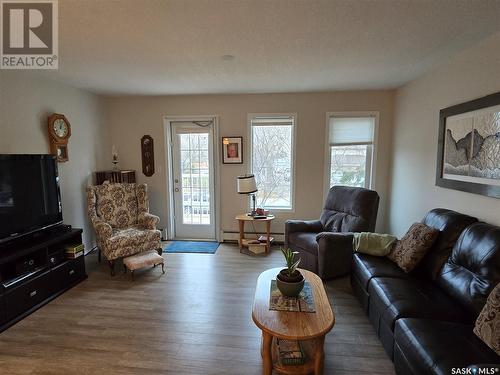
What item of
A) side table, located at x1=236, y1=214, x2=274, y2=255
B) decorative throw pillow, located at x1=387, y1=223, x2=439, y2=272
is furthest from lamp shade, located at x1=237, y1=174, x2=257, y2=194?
decorative throw pillow, located at x1=387, y1=223, x2=439, y2=272

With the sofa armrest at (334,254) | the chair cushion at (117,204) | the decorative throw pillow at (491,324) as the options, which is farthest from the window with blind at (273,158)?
the decorative throw pillow at (491,324)

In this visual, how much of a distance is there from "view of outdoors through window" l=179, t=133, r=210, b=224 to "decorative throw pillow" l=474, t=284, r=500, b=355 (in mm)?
3686

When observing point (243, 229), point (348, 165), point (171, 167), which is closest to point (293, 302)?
point (243, 229)

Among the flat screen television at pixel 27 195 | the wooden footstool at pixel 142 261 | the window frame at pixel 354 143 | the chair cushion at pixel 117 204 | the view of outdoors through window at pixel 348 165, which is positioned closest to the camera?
the flat screen television at pixel 27 195

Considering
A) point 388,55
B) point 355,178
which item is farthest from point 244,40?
point 355,178

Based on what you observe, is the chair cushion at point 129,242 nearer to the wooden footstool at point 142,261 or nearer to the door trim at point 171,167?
the wooden footstool at point 142,261

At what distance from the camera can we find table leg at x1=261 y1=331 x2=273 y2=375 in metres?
1.66

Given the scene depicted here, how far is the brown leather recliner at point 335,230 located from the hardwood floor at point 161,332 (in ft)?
0.93

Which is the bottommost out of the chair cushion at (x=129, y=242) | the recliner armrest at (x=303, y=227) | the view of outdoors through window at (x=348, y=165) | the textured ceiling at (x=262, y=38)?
the chair cushion at (x=129, y=242)

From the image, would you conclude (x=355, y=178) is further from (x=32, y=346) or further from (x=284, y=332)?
(x=32, y=346)

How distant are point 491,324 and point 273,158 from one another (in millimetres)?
3284

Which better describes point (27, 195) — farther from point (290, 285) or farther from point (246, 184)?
point (290, 285)

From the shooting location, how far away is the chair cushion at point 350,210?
10.4 feet

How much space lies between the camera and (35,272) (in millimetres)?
2568
